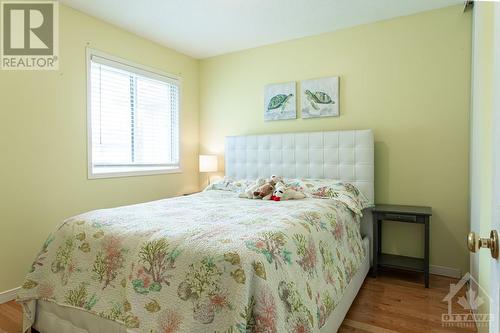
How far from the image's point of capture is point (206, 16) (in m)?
3.00

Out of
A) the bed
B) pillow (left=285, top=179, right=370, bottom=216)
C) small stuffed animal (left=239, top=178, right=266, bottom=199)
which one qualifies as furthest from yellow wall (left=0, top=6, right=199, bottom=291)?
pillow (left=285, top=179, right=370, bottom=216)

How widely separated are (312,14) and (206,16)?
108cm

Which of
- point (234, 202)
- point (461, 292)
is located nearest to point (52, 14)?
point (234, 202)

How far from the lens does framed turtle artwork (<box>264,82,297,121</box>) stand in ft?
11.8

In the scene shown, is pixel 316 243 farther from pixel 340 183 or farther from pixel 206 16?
pixel 206 16

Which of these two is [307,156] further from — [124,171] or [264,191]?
[124,171]

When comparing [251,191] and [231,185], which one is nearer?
[251,191]

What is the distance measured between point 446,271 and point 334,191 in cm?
135

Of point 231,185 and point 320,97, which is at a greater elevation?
point 320,97

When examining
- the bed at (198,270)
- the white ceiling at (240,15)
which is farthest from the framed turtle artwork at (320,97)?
the bed at (198,270)

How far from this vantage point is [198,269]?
51.8 inches

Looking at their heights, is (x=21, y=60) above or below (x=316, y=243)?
above

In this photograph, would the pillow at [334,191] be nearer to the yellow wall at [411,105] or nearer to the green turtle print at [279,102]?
the yellow wall at [411,105]

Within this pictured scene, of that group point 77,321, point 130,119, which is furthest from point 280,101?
point 77,321
